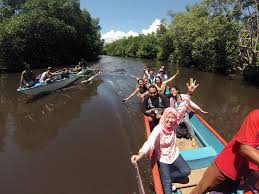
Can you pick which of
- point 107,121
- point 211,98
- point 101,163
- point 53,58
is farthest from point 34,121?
point 53,58

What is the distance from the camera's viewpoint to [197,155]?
5.89 meters

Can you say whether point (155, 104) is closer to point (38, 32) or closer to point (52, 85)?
point (52, 85)

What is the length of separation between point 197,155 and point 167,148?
148 centimetres

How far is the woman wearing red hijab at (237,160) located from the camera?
2.92m

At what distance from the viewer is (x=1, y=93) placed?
18359 millimetres

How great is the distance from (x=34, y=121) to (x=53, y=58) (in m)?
29.3

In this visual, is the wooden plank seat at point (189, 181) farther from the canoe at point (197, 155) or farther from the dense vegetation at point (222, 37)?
the dense vegetation at point (222, 37)

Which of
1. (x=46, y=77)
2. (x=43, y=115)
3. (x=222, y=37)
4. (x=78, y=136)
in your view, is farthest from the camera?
(x=222, y=37)

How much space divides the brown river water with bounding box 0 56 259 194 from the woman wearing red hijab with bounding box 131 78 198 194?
189 centimetres

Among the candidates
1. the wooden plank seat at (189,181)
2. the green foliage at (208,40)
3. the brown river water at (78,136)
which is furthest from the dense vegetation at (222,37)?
the wooden plank seat at (189,181)

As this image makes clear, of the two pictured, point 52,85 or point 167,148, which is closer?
point 167,148

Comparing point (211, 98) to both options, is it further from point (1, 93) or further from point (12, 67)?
point (12, 67)

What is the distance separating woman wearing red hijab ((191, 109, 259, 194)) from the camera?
2918 mm

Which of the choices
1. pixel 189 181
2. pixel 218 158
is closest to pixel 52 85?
pixel 189 181
